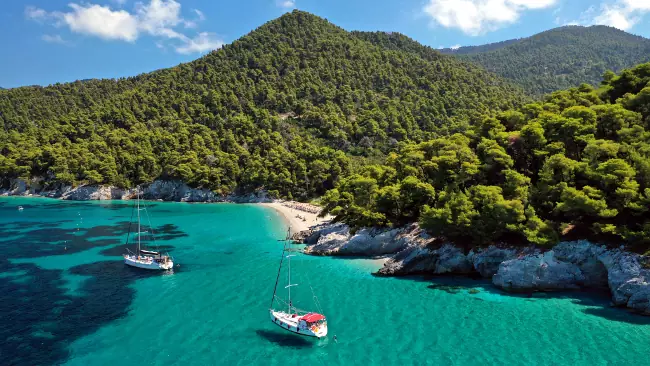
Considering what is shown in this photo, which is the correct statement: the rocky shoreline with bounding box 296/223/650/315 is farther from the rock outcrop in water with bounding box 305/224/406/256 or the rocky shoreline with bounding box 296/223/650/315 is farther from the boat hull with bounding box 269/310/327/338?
the boat hull with bounding box 269/310/327/338

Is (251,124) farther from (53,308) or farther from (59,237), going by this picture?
(53,308)

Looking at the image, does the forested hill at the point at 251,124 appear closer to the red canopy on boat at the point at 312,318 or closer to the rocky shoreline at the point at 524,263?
the rocky shoreline at the point at 524,263

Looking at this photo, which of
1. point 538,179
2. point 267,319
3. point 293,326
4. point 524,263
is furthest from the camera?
point 538,179

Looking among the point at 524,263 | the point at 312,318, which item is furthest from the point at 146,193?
the point at 524,263

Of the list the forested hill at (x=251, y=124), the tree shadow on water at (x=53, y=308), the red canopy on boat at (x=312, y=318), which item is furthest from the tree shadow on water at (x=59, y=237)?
the forested hill at (x=251, y=124)

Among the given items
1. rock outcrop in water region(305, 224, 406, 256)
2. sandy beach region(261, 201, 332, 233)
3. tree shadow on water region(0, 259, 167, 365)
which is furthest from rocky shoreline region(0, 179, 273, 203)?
tree shadow on water region(0, 259, 167, 365)
